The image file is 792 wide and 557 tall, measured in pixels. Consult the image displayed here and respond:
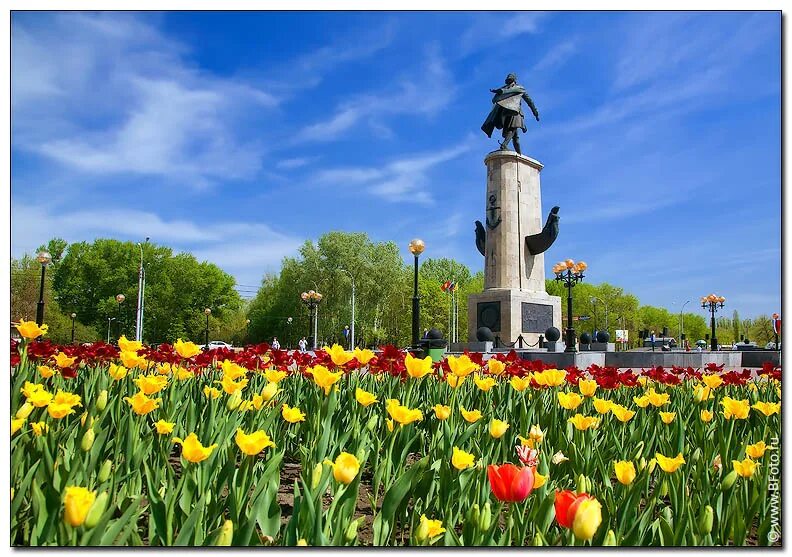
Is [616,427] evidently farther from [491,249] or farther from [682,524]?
[491,249]

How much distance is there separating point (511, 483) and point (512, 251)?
21.4m

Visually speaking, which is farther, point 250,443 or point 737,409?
point 737,409

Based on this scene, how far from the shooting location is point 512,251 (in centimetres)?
2247

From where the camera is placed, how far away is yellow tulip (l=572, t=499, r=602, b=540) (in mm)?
1337

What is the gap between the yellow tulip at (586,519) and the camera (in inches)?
52.6

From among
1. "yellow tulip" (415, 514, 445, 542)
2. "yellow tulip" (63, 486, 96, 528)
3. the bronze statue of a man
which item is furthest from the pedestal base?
"yellow tulip" (63, 486, 96, 528)

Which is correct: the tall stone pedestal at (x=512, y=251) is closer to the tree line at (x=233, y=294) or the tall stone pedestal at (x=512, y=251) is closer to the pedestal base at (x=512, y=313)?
the pedestal base at (x=512, y=313)

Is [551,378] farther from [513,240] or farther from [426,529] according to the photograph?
[513,240]

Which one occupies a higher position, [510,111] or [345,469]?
[510,111]

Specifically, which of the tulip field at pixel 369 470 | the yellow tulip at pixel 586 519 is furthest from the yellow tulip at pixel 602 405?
the yellow tulip at pixel 586 519

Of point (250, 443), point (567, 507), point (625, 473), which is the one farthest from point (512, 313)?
point (567, 507)

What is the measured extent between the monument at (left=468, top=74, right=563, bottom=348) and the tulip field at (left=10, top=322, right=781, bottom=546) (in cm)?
1763

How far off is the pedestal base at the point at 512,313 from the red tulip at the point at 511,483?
19.8 metres

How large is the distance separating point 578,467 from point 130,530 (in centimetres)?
190
